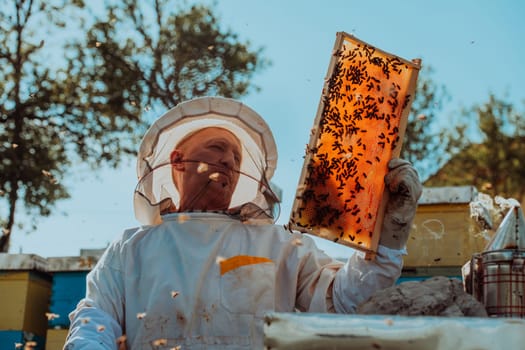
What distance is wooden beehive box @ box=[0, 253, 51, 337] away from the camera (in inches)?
245

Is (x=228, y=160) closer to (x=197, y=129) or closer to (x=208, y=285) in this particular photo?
(x=197, y=129)

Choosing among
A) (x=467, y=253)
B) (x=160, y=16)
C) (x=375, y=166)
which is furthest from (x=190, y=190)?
(x=160, y=16)

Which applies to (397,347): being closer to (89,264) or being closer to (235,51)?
(89,264)

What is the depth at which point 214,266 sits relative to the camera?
3088 millimetres

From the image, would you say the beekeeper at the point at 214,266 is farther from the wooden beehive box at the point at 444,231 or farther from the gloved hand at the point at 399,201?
the wooden beehive box at the point at 444,231

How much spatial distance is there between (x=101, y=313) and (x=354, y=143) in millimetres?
1111

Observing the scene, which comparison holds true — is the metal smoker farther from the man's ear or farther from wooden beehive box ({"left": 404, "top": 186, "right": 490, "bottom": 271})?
wooden beehive box ({"left": 404, "top": 186, "right": 490, "bottom": 271})

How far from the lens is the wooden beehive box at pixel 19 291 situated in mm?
6223

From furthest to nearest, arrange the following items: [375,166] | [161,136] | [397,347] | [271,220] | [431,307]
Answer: [161,136] < [271,220] < [375,166] < [431,307] < [397,347]

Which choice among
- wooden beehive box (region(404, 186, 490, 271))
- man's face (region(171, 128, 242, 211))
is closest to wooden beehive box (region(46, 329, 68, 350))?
wooden beehive box (region(404, 186, 490, 271))

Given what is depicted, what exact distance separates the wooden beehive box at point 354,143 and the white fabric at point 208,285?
18 cm

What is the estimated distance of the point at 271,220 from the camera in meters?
3.41

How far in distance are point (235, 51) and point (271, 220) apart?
34.5 ft

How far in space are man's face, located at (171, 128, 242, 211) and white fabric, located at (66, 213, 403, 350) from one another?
0.16 m
